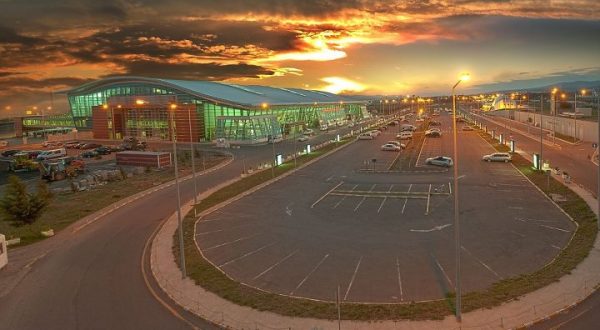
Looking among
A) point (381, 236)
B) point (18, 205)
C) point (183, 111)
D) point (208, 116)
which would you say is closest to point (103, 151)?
point (183, 111)

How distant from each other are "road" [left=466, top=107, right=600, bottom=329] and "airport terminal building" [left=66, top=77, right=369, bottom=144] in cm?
4806

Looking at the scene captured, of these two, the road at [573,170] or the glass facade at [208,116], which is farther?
the glass facade at [208,116]

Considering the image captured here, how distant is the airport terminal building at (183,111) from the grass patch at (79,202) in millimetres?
31594

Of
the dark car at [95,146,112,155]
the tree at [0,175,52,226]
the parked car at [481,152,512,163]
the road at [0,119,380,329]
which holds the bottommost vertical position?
the road at [0,119,380,329]

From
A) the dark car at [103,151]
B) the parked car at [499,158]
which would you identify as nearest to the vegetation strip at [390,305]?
the parked car at [499,158]

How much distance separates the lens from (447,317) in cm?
1664

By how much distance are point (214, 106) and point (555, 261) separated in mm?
82809

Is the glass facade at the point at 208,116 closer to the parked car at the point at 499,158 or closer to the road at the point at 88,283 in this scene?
the parked car at the point at 499,158

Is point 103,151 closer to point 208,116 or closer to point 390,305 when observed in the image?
point 208,116

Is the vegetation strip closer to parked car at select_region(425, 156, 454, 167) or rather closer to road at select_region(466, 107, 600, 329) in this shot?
road at select_region(466, 107, 600, 329)

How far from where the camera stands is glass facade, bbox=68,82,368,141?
303 ft

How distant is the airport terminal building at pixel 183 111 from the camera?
93.2 metres

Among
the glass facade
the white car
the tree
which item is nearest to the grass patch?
the tree

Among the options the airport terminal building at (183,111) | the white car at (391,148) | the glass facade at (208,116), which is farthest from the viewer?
the airport terminal building at (183,111)
